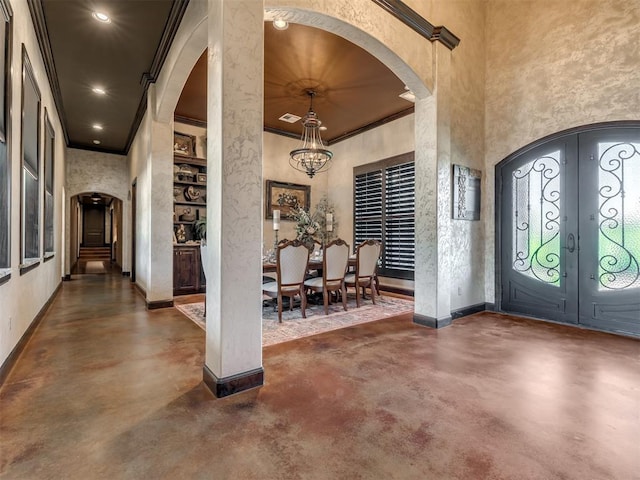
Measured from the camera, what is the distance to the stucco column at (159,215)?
4.68m

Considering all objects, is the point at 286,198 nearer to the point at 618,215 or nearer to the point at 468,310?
the point at 468,310

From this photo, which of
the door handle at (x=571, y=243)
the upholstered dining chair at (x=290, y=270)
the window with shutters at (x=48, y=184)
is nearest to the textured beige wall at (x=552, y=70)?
the door handle at (x=571, y=243)

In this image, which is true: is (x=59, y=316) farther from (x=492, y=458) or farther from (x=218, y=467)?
(x=492, y=458)

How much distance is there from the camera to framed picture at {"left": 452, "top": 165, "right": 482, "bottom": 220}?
13.6 feet

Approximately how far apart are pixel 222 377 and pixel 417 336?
219 centimetres

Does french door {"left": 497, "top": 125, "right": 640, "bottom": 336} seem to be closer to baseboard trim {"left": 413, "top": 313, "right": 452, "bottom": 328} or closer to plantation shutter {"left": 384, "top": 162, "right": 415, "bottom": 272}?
baseboard trim {"left": 413, "top": 313, "right": 452, "bottom": 328}

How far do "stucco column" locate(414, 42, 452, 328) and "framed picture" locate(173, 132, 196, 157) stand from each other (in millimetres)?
4468

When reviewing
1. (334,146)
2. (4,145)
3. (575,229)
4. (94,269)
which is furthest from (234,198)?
(94,269)

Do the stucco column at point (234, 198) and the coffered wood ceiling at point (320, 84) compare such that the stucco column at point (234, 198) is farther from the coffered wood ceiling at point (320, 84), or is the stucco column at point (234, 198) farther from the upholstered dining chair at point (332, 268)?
the upholstered dining chair at point (332, 268)

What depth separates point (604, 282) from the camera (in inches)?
143

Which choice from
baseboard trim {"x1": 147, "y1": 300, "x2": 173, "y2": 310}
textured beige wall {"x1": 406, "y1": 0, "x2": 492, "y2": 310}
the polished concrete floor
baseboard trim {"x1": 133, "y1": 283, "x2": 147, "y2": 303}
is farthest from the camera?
baseboard trim {"x1": 133, "y1": 283, "x2": 147, "y2": 303}

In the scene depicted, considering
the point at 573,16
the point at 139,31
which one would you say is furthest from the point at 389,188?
the point at 139,31

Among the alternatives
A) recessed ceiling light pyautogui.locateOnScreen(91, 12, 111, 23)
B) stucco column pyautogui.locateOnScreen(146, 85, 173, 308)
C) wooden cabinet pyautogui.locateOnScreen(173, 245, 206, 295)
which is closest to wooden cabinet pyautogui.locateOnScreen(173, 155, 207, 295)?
wooden cabinet pyautogui.locateOnScreen(173, 245, 206, 295)

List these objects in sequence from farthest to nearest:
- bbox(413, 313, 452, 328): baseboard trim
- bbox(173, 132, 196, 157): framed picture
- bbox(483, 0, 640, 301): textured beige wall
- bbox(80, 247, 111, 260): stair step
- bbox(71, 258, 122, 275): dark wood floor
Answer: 1. bbox(80, 247, 111, 260): stair step
2. bbox(71, 258, 122, 275): dark wood floor
3. bbox(173, 132, 196, 157): framed picture
4. bbox(413, 313, 452, 328): baseboard trim
5. bbox(483, 0, 640, 301): textured beige wall
